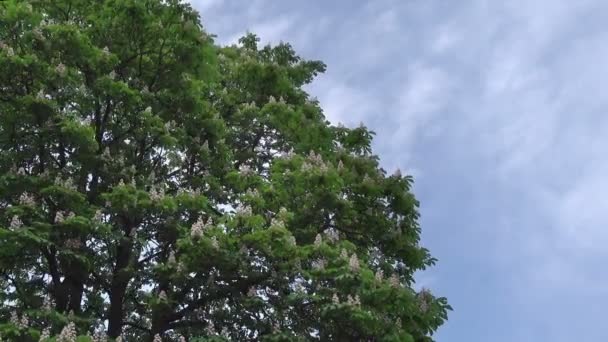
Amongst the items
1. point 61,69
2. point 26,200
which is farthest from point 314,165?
point 26,200

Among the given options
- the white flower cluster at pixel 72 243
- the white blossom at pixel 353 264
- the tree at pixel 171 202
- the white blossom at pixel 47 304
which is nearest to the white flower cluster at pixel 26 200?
the tree at pixel 171 202

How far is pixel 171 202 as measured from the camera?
15.6m

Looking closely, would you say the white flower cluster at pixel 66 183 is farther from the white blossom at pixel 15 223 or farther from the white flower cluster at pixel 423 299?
the white flower cluster at pixel 423 299

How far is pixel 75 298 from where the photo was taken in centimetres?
1745

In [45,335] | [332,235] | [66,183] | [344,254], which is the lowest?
[45,335]

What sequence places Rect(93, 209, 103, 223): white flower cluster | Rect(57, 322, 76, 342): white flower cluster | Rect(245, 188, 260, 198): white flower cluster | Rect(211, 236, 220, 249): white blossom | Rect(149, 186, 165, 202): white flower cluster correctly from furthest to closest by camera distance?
Rect(245, 188, 260, 198): white flower cluster → Rect(149, 186, 165, 202): white flower cluster → Rect(93, 209, 103, 223): white flower cluster → Rect(211, 236, 220, 249): white blossom → Rect(57, 322, 76, 342): white flower cluster

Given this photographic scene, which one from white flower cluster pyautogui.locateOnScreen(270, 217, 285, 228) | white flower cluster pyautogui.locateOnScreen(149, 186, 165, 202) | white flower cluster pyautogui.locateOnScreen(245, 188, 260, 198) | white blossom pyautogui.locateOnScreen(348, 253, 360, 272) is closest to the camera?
white blossom pyautogui.locateOnScreen(348, 253, 360, 272)

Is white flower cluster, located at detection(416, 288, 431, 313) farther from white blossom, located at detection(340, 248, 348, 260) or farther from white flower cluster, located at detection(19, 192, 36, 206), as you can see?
white flower cluster, located at detection(19, 192, 36, 206)

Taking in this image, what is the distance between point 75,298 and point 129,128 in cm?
412

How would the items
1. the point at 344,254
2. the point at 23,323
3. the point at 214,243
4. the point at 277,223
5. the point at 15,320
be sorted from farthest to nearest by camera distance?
the point at 277,223 < the point at 344,254 < the point at 214,243 < the point at 15,320 < the point at 23,323

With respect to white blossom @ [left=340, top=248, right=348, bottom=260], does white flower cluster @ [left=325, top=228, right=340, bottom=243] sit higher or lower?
higher

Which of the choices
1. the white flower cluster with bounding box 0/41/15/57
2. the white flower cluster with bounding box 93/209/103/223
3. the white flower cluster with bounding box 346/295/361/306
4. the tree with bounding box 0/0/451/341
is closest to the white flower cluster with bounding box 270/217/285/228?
the tree with bounding box 0/0/451/341

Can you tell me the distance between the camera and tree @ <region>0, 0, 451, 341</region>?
1498 cm

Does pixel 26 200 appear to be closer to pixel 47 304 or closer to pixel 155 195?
pixel 47 304
